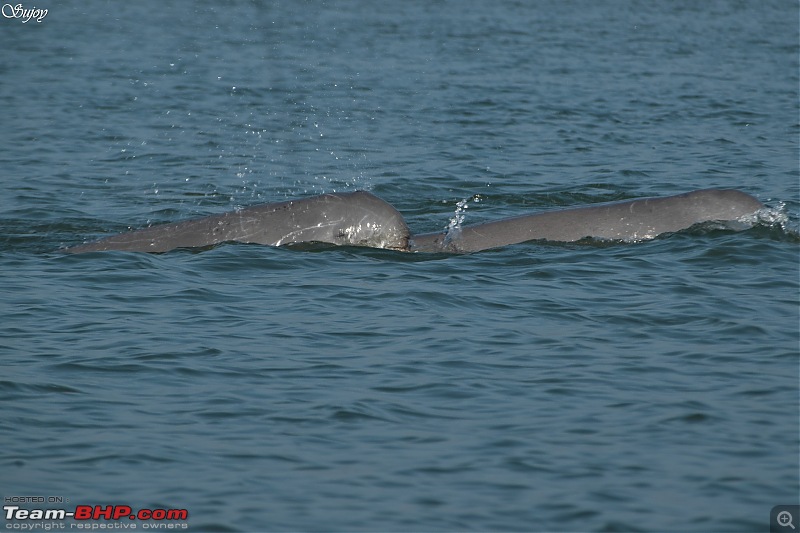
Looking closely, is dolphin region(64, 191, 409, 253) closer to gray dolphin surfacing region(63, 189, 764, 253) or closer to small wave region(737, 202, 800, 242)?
gray dolphin surfacing region(63, 189, 764, 253)

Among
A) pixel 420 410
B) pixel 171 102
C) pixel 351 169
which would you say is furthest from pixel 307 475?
pixel 171 102

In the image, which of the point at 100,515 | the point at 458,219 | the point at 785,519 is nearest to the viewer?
the point at 785,519

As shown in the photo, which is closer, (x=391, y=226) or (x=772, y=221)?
(x=391, y=226)

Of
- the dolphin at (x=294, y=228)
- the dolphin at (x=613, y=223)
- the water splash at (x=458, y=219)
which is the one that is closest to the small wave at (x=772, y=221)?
the dolphin at (x=613, y=223)

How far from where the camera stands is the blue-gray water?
863 centimetres

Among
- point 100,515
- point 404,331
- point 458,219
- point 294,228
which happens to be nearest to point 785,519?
point 100,515

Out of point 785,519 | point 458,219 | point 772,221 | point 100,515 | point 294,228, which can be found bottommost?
point 785,519

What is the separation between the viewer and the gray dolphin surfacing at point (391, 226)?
1518cm

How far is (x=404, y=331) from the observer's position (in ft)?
39.8

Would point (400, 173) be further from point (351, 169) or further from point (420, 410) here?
point (420, 410)

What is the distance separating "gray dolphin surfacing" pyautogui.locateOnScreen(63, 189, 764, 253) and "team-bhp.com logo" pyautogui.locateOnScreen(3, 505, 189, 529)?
23.7ft

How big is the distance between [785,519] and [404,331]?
190 inches

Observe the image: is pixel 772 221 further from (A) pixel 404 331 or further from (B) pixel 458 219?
(A) pixel 404 331

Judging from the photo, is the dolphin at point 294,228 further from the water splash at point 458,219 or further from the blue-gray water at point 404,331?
the water splash at point 458,219
